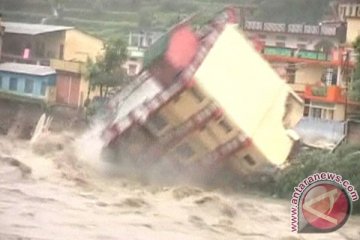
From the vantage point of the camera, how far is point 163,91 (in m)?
1.93

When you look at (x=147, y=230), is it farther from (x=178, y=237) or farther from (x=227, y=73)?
(x=227, y=73)

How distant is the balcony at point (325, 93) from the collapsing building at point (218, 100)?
3cm

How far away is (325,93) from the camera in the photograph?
1914mm

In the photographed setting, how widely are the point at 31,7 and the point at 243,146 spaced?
0.68 m

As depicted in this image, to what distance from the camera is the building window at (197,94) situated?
A: 1.91 m

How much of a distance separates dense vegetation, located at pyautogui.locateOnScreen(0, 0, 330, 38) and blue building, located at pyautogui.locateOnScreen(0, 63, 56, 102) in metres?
0.13

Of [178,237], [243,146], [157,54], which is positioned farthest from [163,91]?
[178,237]

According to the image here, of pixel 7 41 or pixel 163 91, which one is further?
pixel 7 41

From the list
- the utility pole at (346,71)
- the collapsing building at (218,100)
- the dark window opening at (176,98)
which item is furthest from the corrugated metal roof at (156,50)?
the utility pole at (346,71)

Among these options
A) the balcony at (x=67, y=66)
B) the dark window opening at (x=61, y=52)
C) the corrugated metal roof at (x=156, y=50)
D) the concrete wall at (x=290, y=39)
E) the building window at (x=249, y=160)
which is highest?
the concrete wall at (x=290, y=39)

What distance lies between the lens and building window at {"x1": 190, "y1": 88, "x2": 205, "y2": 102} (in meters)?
1.91

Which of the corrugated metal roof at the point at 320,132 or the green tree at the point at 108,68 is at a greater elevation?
the green tree at the point at 108,68

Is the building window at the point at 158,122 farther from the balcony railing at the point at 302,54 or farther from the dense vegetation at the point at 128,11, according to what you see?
the balcony railing at the point at 302,54

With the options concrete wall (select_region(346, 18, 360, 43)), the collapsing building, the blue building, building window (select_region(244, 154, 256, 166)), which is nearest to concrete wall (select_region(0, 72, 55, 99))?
the blue building
